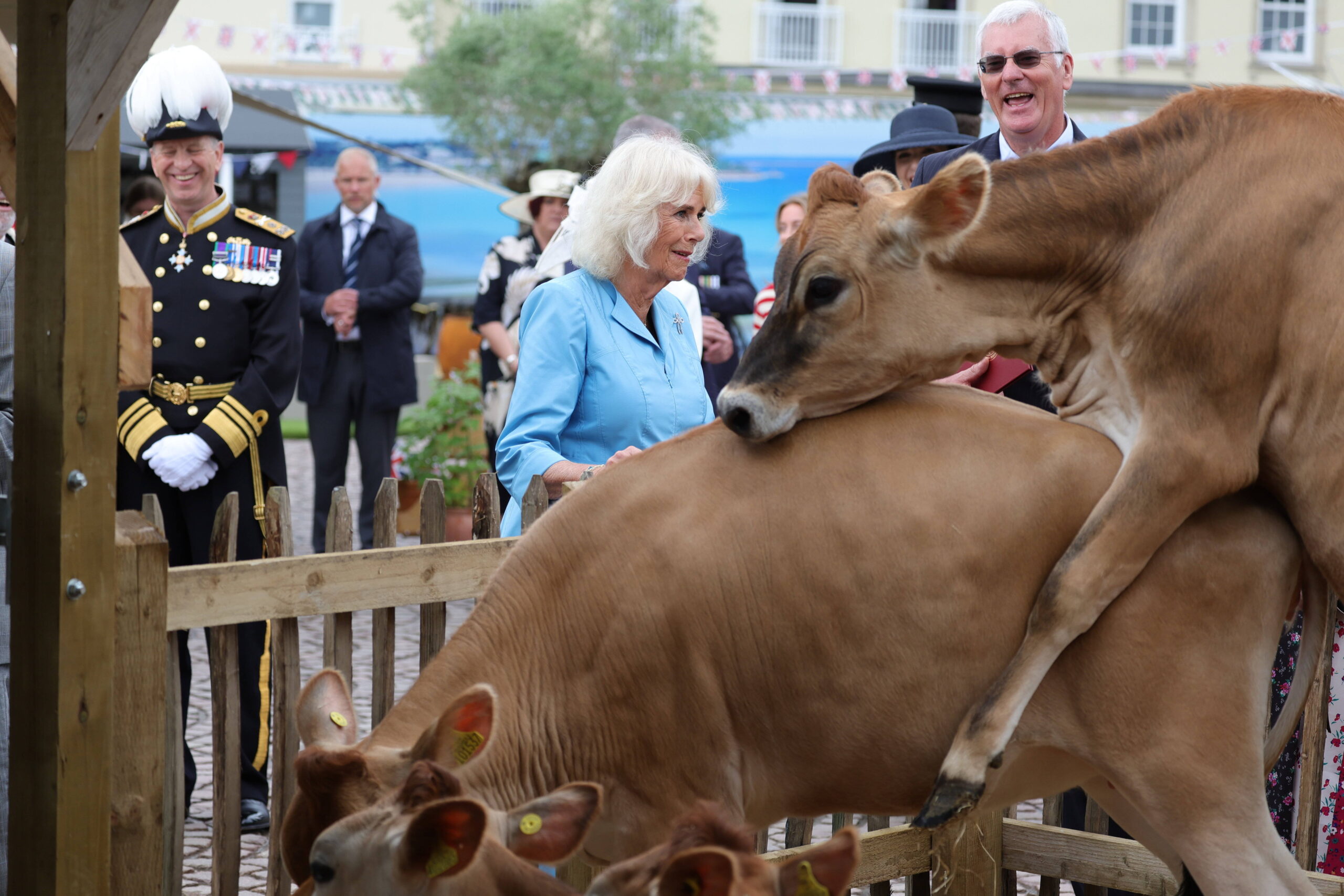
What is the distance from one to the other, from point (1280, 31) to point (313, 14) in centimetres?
2146

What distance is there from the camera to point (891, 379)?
8.25 feet

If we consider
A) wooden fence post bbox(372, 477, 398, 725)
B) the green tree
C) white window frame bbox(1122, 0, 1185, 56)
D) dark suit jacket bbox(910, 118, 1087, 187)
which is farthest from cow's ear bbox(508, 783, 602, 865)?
white window frame bbox(1122, 0, 1185, 56)

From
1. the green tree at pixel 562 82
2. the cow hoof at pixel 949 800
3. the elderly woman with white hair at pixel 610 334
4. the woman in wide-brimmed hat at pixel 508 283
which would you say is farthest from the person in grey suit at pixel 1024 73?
the green tree at pixel 562 82

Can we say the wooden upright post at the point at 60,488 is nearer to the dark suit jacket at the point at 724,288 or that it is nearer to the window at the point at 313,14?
the dark suit jacket at the point at 724,288

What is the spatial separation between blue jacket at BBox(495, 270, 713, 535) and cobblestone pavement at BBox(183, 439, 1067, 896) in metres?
0.81

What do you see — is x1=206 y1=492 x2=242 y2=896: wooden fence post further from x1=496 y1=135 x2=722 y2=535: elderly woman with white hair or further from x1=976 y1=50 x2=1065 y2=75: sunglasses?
x1=976 y1=50 x2=1065 y2=75: sunglasses

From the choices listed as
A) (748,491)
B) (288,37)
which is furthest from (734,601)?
(288,37)

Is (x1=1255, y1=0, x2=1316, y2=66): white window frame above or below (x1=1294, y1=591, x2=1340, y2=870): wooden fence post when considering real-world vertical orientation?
above

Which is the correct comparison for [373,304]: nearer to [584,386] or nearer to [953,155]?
[584,386]

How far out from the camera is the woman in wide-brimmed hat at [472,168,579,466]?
850 cm

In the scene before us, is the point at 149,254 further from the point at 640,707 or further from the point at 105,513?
the point at 640,707

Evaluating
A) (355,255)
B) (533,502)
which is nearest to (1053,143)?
(533,502)

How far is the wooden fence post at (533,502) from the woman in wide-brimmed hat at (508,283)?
446 centimetres

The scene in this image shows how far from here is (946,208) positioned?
2.40 m
